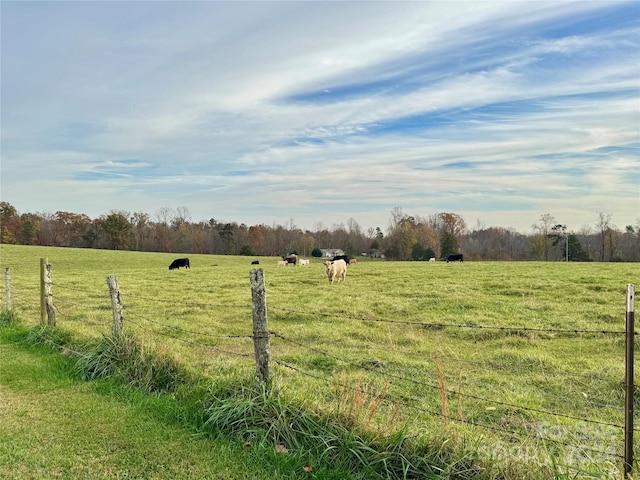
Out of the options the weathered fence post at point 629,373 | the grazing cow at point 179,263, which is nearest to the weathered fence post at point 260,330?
the weathered fence post at point 629,373

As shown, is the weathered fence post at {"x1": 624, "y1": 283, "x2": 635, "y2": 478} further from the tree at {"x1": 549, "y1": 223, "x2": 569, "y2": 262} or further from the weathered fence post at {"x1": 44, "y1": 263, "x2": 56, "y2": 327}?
the tree at {"x1": 549, "y1": 223, "x2": 569, "y2": 262}

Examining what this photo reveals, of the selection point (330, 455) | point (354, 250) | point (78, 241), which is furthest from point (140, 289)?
point (354, 250)

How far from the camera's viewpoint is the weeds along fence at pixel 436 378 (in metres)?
4.14

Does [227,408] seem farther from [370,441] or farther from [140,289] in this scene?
[140,289]

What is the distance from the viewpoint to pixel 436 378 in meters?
7.09

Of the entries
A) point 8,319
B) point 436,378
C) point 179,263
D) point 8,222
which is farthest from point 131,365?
point 8,222

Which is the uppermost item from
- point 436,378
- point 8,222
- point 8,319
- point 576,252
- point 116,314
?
point 8,222

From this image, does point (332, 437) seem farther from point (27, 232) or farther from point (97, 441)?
point (27, 232)

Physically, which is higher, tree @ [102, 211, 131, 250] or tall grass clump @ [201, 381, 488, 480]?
tree @ [102, 211, 131, 250]

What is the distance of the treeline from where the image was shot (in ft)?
246

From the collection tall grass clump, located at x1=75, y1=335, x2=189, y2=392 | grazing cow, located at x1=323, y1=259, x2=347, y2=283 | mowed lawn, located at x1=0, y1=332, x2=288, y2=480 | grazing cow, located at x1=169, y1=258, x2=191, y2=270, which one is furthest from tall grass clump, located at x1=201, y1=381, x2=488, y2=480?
grazing cow, located at x1=169, y1=258, x2=191, y2=270

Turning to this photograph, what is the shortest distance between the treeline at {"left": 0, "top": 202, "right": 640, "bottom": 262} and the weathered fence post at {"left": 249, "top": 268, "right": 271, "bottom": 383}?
71.8 meters

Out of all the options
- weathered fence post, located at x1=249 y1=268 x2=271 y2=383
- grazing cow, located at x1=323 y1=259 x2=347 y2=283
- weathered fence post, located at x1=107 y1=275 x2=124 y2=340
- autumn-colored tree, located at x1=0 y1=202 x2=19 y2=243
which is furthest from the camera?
autumn-colored tree, located at x1=0 y1=202 x2=19 y2=243

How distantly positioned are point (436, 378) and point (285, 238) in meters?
86.1
